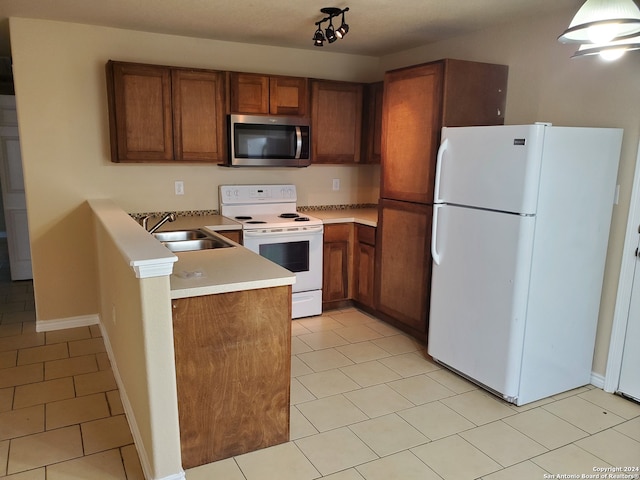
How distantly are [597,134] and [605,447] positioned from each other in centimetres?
170

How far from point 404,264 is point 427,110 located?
117 centimetres

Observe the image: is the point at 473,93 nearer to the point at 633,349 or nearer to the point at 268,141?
the point at 268,141

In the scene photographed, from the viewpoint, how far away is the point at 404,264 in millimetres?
3764

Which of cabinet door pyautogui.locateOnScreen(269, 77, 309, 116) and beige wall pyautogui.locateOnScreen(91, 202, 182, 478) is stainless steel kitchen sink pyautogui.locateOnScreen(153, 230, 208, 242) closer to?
beige wall pyautogui.locateOnScreen(91, 202, 182, 478)

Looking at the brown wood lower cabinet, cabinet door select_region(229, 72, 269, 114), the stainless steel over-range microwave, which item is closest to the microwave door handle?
the stainless steel over-range microwave

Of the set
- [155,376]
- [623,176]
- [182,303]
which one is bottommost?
[155,376]

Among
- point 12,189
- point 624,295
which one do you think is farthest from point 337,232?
point 12,189

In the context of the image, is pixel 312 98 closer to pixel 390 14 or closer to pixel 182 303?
pixel 390 14

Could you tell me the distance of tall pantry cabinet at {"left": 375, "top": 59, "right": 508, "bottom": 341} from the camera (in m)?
3.31

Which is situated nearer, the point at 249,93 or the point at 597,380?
the point at 597,380

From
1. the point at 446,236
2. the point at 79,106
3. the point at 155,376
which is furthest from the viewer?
the point at 79,106

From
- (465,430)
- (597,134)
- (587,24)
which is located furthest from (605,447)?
(587,24)

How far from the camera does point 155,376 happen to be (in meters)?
1.99

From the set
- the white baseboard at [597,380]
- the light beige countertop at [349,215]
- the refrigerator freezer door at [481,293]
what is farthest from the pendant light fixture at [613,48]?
the light beige countertop at [349,215]
